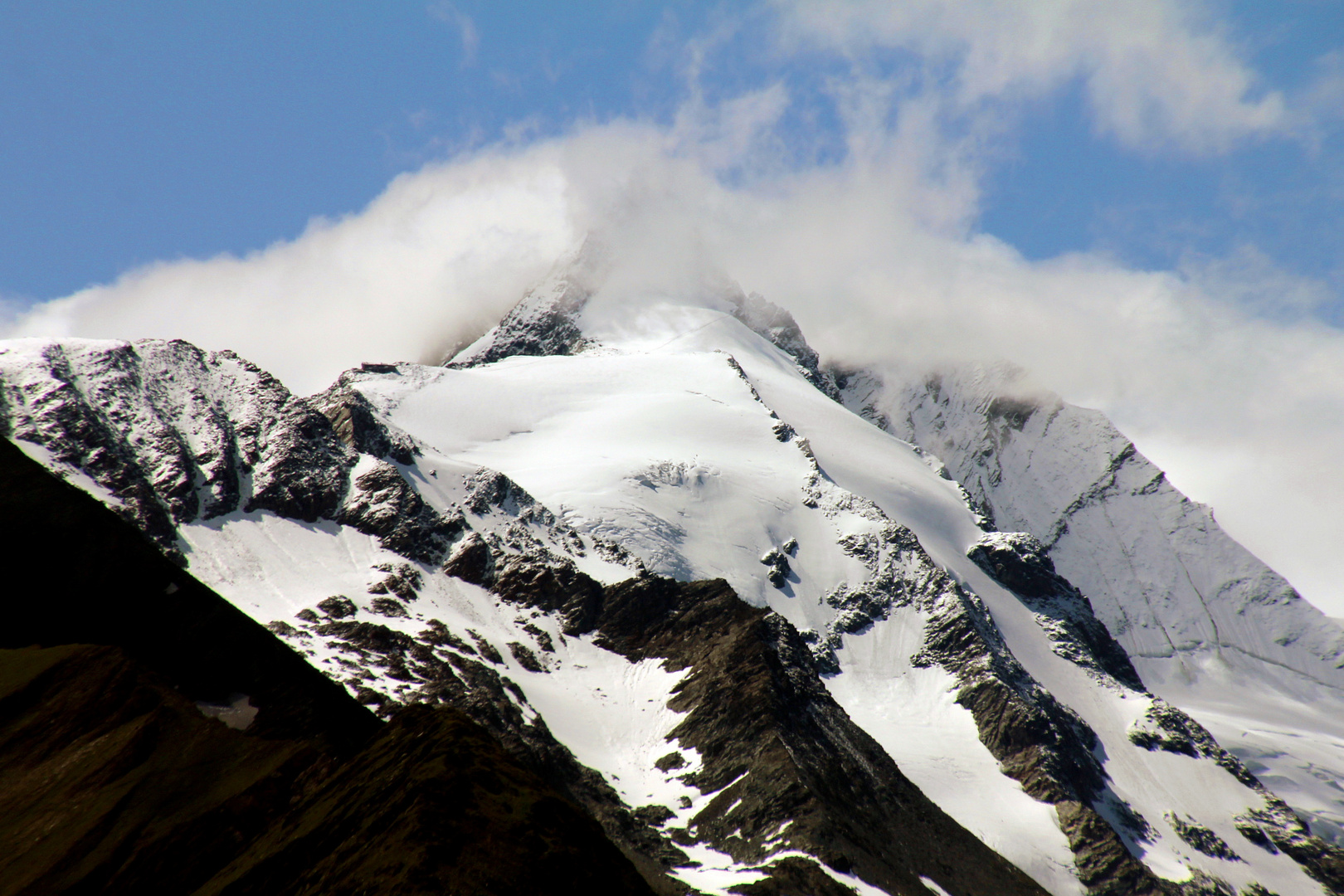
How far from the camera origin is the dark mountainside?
2211cm

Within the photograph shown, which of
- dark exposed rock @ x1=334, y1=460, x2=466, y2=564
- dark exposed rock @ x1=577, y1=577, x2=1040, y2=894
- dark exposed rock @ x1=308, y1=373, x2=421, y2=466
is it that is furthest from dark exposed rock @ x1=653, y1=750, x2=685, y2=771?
dark exposed rock @ x1=308, y1=373, x2=421, y2=466

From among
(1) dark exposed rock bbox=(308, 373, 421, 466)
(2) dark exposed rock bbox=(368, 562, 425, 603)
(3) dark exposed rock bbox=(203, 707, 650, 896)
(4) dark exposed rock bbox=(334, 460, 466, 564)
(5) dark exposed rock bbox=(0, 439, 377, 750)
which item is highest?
(1) dark exposed rock bbox=(308, 373, 421, 466)

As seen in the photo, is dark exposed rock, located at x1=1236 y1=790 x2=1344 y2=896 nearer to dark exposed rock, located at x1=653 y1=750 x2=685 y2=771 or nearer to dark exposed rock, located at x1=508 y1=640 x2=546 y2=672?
dark exposed rock, located at x1=653 y1=750 x2=685 y2=771

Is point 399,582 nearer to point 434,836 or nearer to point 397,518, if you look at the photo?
point 397,518

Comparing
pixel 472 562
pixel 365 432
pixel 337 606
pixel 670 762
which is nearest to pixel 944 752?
pixel 670 762

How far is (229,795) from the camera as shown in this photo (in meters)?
28.0

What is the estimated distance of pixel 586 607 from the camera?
150 meters

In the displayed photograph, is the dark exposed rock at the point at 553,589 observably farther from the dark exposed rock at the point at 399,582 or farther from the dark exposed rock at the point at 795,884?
the dark exposed rock at the point at 795,884

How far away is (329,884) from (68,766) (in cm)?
1270

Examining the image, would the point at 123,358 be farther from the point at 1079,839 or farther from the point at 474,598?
the point at 1079,839

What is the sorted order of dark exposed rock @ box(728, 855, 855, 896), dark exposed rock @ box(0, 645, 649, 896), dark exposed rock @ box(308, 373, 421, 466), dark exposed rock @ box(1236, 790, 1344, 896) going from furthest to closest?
dark exposed rock @ box(1236, 790, 1344, 896)
dark exposed rock @ box(308, 373, 421, 466)
dark exposed rock @ box(728, 855, 855, 896)
dark exposed rock @ box(0, 645, 649, 896)

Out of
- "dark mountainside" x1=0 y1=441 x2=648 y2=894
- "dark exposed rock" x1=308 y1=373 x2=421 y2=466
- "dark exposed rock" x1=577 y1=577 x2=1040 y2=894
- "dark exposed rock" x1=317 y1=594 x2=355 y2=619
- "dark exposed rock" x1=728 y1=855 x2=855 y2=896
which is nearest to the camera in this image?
"dark mountainside" x1=0 y1=441 x2=648 y2=894

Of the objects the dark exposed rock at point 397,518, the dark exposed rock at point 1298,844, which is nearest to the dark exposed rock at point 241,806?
the dark exposed rock at point 397,518

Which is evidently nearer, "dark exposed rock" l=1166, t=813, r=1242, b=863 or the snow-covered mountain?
the snow-covered mountain
